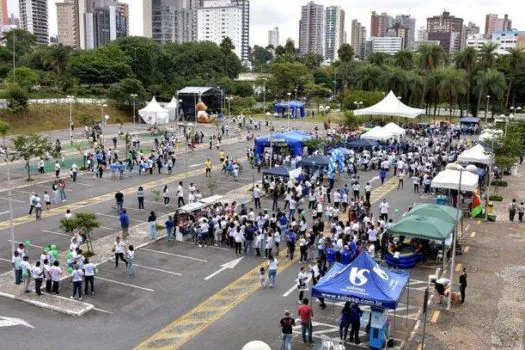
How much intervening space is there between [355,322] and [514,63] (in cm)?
7576

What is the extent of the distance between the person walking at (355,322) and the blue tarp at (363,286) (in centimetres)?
32

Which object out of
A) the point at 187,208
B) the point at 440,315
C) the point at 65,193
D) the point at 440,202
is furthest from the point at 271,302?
the point at 65,193

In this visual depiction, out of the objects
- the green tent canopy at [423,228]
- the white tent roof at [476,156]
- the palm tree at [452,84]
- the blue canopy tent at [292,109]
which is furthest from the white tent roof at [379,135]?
the palm tree at [452,84]

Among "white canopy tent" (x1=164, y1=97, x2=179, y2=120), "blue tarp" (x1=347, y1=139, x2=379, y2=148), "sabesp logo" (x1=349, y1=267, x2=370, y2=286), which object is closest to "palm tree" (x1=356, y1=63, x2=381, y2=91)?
"white canopy tent" (x1=164, y1=97, x2=179, y2=120)

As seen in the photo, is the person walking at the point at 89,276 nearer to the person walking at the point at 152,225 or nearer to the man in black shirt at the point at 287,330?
the person walking at the point at 152,225

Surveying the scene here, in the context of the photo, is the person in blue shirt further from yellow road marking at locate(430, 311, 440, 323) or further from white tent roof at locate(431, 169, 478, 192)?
white tent roof at locate(431, 169, 478, 192)

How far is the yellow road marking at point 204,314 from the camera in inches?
565

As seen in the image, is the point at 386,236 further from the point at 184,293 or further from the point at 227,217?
the point at 184,293

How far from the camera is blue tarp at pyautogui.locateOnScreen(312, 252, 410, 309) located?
13945 mm

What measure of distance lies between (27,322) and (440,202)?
20468 millimetres

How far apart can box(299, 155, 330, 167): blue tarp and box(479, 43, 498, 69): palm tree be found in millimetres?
58530

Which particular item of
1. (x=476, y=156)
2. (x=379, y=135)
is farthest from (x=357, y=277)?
(x=379, y=135)

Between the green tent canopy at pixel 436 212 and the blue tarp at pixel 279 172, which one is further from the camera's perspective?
the blue tarp at pixel 279 172

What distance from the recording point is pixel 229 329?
1505 cm
